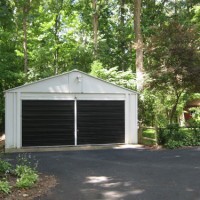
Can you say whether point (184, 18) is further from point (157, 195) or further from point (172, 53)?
point (157, 195)

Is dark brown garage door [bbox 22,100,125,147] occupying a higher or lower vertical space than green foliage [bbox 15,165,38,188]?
higher

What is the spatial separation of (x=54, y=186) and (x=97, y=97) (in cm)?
837

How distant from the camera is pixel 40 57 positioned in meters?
25.2

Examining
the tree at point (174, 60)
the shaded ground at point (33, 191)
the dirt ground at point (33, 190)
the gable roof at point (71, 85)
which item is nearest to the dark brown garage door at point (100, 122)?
the gable roof at point (71, 85)

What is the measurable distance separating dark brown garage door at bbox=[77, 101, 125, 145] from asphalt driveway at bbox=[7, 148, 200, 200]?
1.71 metres

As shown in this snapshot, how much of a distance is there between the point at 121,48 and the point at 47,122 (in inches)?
609

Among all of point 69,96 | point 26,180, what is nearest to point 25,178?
point 26,180

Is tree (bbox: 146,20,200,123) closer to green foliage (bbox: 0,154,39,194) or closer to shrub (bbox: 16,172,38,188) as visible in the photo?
green foliage (bbox: 0,154,39,194)

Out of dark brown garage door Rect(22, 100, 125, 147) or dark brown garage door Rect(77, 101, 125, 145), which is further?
dark brown garage door Rect(77, 101, 125, 145)

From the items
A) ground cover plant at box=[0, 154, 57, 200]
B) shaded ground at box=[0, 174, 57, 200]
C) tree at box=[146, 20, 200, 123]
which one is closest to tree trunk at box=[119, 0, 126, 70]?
tree at box=[146, 20, 200, 123]

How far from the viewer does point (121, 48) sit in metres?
29.0

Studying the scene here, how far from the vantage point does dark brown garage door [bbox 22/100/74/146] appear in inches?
583

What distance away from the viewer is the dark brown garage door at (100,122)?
15.5 m

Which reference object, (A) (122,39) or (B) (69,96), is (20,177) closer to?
(B) (69,96)
